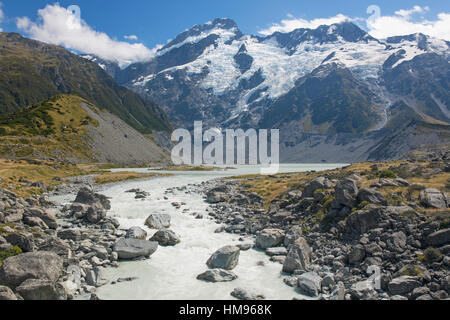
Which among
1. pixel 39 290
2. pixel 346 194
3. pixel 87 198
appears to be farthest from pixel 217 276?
pixel 87 198

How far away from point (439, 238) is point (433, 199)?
24.4 ft

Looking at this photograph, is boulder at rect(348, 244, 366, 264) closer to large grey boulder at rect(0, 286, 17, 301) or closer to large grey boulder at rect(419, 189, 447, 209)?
large grey boulder at rect(419, 189, 447, 209)

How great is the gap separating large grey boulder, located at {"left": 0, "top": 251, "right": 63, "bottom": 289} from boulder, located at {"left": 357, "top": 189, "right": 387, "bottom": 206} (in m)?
27.2

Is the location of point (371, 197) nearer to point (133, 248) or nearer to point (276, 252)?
point (276, 252)

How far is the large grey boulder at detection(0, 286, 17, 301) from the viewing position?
16.4 meters

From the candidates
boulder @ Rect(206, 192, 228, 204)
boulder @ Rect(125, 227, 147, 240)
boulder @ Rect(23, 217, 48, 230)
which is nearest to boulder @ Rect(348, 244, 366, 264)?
boulder @ Rect(125, 227, 147, 240)

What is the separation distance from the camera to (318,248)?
1093 inches

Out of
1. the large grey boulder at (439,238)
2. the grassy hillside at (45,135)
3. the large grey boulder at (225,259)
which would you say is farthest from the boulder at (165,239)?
the grassy hillside at (45,135)

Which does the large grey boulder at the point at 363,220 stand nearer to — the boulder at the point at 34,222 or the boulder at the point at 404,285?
the boulder at the point at 404,285

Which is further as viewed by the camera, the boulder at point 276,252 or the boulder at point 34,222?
the boulder at point 34,222

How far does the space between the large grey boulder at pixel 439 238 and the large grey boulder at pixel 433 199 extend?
6039 millimetres

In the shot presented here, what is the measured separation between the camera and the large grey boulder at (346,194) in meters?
32.2

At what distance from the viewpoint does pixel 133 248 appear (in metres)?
27.0
